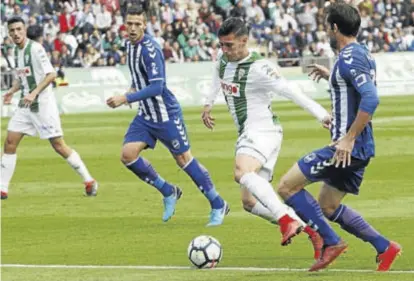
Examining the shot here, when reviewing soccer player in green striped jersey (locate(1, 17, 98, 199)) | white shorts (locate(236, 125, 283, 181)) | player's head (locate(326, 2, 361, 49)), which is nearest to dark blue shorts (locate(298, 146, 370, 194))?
player's head (locate(326, 2, 361, 49))

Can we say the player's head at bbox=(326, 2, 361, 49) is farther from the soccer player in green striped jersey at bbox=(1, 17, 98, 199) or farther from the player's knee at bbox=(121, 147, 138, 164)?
the soccer player in green striped jersey at bbox=(1, 17, 98, 199)

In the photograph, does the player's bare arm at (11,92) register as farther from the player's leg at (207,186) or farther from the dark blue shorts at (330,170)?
the dark blue shorts at (330,170)

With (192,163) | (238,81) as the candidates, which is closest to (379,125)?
(192,163)

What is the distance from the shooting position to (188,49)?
42.7 m

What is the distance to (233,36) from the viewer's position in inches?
417

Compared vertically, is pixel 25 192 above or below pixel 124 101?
below

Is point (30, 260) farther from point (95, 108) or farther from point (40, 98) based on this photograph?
point (95, 108)

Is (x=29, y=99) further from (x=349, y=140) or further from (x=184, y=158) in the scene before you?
(x=349, y=140)

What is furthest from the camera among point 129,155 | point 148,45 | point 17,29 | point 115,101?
point 17,29

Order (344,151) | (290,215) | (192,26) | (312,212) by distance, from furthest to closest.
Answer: (192,26) < (312,212) < (290,215) < (344,151)

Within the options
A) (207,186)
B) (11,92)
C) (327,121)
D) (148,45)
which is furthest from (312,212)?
(11,92)

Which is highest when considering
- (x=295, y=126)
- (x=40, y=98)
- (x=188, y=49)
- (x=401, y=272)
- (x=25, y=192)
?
(x=401, y=272)

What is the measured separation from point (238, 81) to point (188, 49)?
3191 centimetres

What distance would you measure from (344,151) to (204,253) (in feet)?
5.33
